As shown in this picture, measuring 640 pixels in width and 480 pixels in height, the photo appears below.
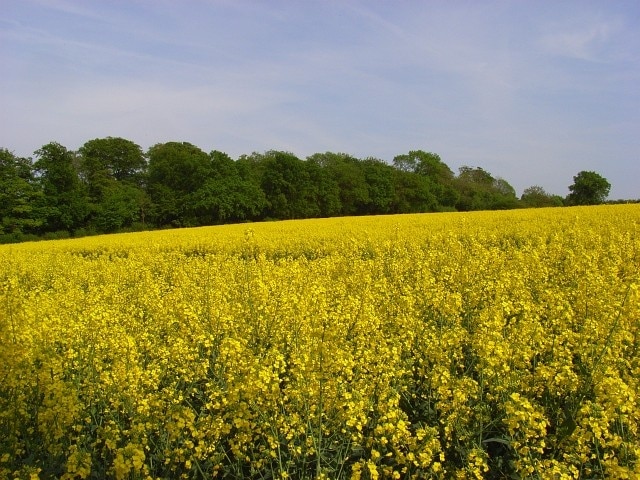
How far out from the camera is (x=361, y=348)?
4039 millimetres

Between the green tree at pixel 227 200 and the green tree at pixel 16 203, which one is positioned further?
the green tree at pixel 227 200

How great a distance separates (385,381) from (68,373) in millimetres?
3090

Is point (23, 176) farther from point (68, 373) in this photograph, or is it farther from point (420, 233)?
point (68, 373)

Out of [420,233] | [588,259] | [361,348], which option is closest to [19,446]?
[361,348]

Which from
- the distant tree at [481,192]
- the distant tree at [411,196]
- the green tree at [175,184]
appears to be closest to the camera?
the green tree at [175,184]

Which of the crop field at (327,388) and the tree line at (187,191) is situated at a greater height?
the tree line at (187,191)

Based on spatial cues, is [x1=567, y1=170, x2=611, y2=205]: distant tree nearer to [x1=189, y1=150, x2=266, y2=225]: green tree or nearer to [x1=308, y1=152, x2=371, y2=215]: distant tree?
[x1=308, y1=152, x2=371, y2=215]: distant tree

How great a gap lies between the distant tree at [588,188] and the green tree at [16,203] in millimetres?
62432

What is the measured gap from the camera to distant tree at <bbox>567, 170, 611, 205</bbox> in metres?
62.8

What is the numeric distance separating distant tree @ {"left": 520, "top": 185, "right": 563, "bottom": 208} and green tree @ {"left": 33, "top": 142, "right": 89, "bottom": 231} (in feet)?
176

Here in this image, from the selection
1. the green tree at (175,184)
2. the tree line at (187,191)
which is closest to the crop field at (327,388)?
the tree line at (187,191)

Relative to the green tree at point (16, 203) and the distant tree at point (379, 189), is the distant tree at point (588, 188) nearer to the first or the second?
the distant tree at point (379, 189)

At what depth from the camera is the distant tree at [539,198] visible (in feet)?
236

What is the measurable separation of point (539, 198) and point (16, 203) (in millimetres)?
72074
